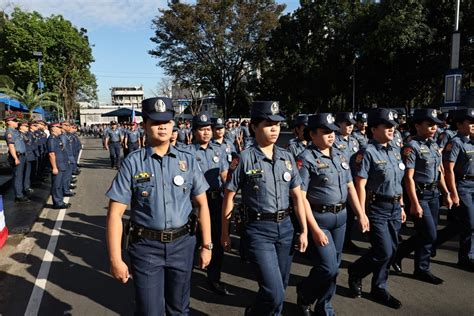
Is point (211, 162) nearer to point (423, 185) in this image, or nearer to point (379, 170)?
point (379, 170)

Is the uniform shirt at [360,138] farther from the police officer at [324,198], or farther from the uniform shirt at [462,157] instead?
the police officer at [324,198]

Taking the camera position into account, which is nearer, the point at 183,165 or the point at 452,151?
the point at 183,165

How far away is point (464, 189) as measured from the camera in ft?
16.3

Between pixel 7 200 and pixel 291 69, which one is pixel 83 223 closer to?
pixel 7 200

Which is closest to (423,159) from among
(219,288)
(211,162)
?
(211,162)

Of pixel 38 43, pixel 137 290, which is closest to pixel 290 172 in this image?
pixel 137 290

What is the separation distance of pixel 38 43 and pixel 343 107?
30935mm

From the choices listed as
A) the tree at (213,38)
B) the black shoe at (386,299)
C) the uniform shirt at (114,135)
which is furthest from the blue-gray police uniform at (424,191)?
the tree at (213,38)

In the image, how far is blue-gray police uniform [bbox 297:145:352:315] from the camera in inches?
143

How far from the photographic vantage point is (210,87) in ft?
102

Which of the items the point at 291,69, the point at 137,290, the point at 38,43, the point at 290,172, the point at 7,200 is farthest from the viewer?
the point at 38,43

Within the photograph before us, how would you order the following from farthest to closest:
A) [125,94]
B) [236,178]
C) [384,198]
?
[125,94], [384,198], [236,178]

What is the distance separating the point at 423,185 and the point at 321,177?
1616 millimetres

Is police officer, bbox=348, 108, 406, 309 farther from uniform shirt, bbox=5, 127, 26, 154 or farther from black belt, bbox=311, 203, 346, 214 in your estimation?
uniform shirt, bbox=5, 127, 26, 154
